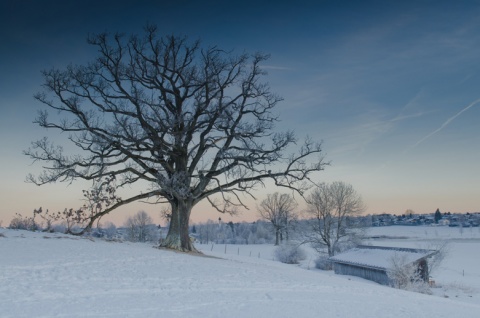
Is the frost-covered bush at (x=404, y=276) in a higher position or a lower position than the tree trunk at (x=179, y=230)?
lower

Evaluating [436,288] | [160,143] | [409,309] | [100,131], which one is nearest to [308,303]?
[409,309]

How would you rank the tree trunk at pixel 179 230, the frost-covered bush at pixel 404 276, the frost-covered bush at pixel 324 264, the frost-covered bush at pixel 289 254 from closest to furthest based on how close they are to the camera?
the tree trunk at pixel 179 230 < the frost-covered bush at pixel 404 276 < the frost-covered bush at pixel 324 264 < the frost-covered bush at pixel 289 254

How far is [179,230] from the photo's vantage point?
71.9 ft

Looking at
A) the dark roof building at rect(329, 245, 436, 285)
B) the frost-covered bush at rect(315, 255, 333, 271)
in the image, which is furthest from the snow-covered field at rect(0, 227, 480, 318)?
the frost-covered bush at rect(315, 255, 333, 271)

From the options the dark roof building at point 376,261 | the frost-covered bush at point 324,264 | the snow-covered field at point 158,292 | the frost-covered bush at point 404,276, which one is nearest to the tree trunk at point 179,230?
the snow-covered field at point 158,292

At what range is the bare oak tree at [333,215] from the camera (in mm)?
60656

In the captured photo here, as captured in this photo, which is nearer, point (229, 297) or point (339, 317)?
point (339, 317)

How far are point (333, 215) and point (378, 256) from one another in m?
19.8

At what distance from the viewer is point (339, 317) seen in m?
8.73

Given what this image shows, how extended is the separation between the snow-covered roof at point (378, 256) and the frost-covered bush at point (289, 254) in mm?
15332

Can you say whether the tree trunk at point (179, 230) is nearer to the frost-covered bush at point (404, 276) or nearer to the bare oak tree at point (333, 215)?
the frost-covered bush at point (404, 276)

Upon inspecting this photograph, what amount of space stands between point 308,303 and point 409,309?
2.74m

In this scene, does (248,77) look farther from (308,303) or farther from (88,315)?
(88,315)

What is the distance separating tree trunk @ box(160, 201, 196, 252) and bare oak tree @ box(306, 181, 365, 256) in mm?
41586
